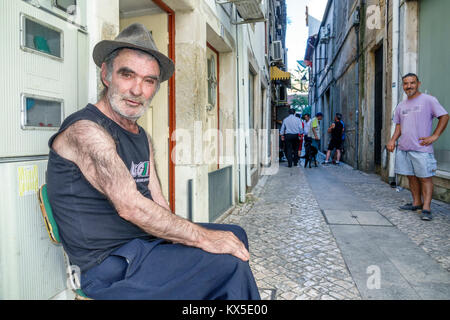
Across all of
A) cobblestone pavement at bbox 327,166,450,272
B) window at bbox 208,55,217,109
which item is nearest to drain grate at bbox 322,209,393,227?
cobblestone pavement at bbox 327,166,450,272

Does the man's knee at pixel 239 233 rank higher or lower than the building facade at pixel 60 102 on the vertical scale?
lower

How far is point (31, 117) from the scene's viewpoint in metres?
1.61

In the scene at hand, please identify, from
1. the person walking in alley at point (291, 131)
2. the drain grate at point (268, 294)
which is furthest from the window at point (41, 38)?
the person walking in alley at point (291, 131)

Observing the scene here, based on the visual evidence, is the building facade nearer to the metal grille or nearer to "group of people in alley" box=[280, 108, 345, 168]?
the metal grille

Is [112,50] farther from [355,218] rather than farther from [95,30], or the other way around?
[355,218]

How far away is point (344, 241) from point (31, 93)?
10.8ft

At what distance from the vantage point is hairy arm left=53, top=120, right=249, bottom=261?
1.34 meters

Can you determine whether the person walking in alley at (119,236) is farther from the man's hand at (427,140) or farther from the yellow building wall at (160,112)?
the man's hand at (427,140)

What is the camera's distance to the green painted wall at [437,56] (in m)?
5.50

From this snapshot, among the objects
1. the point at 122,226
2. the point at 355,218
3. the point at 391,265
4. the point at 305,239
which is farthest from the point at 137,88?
the point at 355,218

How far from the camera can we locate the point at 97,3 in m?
1.96

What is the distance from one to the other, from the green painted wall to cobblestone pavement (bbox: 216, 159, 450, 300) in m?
1.09
